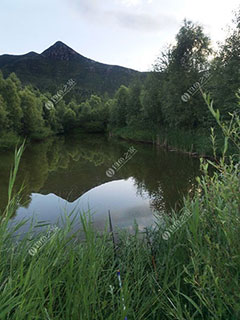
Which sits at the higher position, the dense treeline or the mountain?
the mountain

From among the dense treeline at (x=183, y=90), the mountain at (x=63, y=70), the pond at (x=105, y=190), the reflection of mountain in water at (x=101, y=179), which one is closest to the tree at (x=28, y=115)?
the dense treeline at (x=183, y=90)

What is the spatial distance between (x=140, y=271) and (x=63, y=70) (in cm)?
18922

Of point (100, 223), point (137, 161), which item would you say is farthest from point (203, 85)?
point (100, 223)

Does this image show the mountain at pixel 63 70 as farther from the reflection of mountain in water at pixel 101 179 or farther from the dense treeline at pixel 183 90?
the reflection of mountain in water at pixel 101 179

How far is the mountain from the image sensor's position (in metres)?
142

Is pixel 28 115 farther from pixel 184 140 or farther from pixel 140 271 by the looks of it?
pixel 140 271

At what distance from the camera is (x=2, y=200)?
6805 millimetres

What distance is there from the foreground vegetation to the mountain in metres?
133

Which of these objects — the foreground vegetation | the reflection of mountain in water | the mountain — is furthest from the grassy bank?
the mountain

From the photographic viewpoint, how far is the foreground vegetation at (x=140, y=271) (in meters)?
1.31

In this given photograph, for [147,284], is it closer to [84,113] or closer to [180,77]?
[180,77]

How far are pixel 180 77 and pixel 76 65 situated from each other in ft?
600

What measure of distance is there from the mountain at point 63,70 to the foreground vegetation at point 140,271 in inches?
5231

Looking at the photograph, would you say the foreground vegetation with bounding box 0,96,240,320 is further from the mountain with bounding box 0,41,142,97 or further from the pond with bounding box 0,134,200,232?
the mountain with bounding box 0,41,142,97
